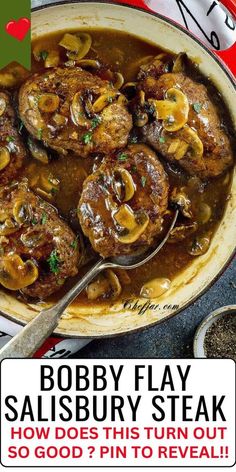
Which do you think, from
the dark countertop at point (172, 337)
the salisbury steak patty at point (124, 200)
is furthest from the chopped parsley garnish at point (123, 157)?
the dark countertop at point (172, 337)

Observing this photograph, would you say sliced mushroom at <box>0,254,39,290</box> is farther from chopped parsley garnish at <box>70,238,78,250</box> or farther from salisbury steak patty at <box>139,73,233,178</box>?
salisbury steak patty at <box>139,73,233,178</box>

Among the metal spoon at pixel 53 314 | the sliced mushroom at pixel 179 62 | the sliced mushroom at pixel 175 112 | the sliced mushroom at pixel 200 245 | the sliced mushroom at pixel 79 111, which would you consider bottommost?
the metal spoon at pixel 53 314

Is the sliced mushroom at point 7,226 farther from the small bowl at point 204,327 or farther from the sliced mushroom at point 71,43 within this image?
the small bowl at point 204,327

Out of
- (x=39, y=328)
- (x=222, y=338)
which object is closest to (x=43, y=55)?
(x=39, y=328)

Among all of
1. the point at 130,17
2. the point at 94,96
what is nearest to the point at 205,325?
the point at 94,96

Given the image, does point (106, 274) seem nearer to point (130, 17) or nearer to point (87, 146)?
point (87, 146)
